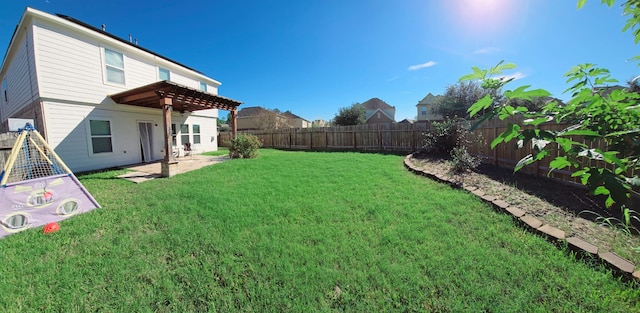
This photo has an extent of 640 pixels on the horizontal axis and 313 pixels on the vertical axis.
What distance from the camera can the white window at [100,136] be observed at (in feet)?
25.6

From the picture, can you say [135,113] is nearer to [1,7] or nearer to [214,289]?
[1,7]

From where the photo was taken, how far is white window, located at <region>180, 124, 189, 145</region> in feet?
38.0

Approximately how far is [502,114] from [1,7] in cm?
1257

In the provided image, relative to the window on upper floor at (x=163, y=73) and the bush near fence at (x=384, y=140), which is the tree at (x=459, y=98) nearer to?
the bush near fence at (x=384, y=140)

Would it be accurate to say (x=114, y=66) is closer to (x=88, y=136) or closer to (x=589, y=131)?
(x=88, y=136)

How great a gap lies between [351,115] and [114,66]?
21.0 meters

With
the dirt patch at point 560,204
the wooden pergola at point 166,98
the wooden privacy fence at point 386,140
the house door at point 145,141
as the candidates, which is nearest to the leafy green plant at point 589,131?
the dirt patch at point 560,204

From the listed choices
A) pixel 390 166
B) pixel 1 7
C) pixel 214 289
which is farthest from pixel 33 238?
pixel 1 7

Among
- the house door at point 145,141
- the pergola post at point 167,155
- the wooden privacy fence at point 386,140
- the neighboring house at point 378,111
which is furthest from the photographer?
the neighboring house at point 378,111

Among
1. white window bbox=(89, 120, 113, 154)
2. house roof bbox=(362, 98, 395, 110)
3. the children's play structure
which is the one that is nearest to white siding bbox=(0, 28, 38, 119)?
white window bbox=(89, 120, 113, 154)

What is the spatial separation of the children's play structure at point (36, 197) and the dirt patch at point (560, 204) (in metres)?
6.85

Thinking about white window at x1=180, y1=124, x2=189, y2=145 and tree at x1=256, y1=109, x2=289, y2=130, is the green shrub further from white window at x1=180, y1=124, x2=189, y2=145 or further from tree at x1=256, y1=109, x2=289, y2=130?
tree at x1=256, y1=109, x2=289, y2=130

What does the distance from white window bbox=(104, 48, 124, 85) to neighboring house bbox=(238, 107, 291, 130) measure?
18821 mm

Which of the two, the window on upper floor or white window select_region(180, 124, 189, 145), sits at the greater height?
the window on upper floor
